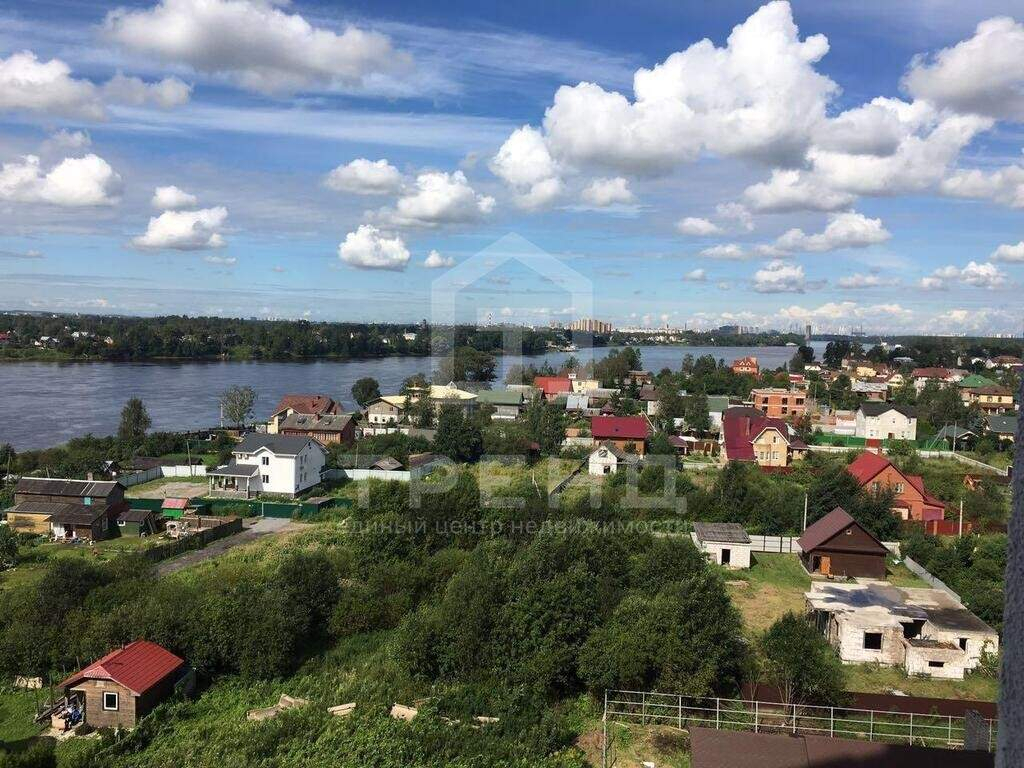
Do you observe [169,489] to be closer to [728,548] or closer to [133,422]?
[133,422]

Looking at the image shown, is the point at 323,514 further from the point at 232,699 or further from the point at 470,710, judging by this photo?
the point at 470,710

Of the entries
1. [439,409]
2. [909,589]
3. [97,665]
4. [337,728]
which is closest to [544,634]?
[337,728]

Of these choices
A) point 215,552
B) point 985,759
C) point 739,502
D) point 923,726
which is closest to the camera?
point 985,759

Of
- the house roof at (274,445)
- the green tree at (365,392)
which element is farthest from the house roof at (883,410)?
the green tree at (365,392)

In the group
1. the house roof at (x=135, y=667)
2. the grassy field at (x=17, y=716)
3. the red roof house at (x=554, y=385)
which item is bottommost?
the grassy field at (x=17, y=716)

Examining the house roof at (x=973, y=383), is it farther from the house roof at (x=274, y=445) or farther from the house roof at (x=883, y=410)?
the house roof at (x=274, y=445)

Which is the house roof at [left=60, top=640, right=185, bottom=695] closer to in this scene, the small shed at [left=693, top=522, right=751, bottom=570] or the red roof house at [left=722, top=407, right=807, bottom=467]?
the small shed at [left=693, top=522, right=751, bottom=570]

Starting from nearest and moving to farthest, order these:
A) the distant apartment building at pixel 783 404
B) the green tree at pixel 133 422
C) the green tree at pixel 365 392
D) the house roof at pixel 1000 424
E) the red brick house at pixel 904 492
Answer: the red brick house at pixel 904 492 < the green tree at pixel 133 422 < the house roof at pixel 1000 424 < the distant apartment building at pixel 783 404 < the green tree at pixel 365 392

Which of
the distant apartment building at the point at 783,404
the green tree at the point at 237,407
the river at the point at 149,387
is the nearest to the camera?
the river at the point at 149,387
